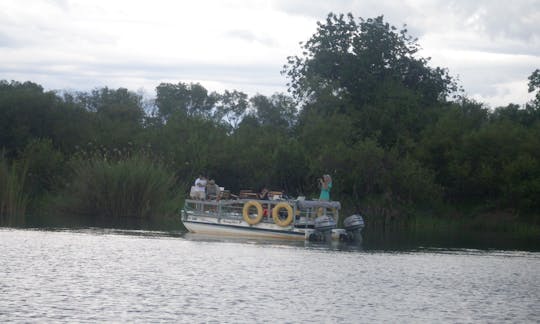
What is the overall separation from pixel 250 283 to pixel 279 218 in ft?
45.6

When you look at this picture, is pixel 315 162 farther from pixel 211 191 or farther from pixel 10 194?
pixel 10 194

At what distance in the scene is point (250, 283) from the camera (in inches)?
884

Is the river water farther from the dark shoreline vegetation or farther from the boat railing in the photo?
the dark shoreline vegetation

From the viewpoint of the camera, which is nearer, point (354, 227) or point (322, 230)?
point (322, 230)

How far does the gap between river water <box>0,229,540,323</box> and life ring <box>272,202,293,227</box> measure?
9.91 ft

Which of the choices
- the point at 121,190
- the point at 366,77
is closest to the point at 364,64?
the point at 366,77

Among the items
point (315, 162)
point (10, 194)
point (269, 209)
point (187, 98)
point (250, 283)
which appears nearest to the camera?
point (250, 283)

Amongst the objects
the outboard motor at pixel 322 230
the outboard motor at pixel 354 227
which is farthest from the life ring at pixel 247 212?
the outboard motor at pixel 354 227

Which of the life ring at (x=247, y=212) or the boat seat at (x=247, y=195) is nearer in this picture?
the life ring at (x=247, y=212)

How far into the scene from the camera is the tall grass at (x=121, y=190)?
43062 millimetres

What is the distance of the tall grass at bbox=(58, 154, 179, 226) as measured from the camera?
Result: 43062 mm

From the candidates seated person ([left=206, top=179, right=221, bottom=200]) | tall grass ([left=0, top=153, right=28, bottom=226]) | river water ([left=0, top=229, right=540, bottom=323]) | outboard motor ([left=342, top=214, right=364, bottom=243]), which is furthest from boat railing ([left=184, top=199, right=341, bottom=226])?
tall grass ([left=0, top=153, right=28, bottom=226])

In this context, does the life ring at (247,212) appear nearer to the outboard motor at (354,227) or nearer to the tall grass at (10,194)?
the outboard motor at (354,227)

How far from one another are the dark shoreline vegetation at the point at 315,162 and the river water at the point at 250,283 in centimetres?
860
